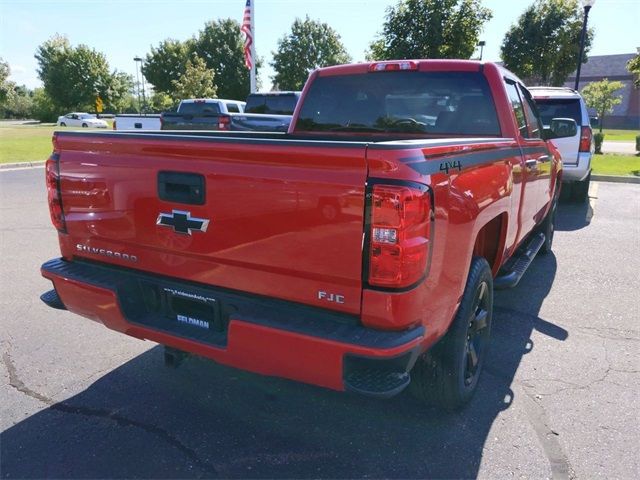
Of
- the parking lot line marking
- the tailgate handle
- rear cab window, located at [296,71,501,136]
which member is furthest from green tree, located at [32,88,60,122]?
the tailgate handle

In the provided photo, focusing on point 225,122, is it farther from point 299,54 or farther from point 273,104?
point 299,54

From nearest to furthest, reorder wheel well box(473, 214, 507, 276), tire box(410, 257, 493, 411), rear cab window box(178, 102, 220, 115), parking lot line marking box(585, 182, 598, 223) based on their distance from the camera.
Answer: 1. tire box(410, 257, 493, 411)
2. wheel well box(473, 214, 507, 276)
3. parking lot line marking box(585, 182, 598, 223)
4. rear cab window box(178, 102, 220, 115)

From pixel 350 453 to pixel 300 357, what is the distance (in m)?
0.75

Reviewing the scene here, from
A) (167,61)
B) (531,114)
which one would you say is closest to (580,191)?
(531,114)

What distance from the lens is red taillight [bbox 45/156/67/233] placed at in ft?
9.44

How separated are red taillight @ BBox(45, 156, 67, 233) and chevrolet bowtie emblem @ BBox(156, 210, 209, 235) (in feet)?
2.61

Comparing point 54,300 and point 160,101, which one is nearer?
point 54,300

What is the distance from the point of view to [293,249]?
7.27 feet

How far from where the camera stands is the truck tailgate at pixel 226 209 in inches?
83.0

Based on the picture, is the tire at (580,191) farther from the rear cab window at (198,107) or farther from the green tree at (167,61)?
the green tree at (167,61)

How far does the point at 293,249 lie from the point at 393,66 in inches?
93.3

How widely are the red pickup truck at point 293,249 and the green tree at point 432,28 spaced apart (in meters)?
17.0

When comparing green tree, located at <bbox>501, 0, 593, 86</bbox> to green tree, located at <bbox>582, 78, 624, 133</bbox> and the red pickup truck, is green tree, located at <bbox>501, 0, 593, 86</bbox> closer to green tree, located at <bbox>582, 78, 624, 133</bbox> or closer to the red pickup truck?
green tree, located at <bbox>582, 78, 624, 133</bbox>

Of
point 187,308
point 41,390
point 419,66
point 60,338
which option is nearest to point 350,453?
point 187,308
